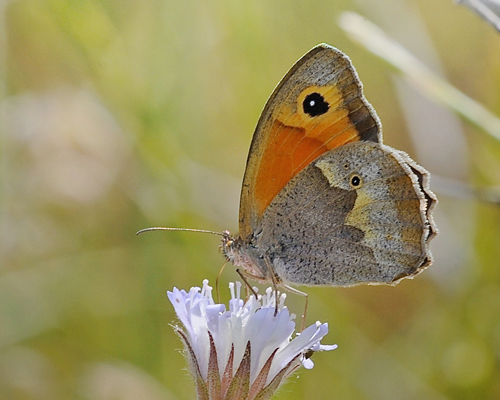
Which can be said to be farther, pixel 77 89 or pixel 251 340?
pixel 77 89

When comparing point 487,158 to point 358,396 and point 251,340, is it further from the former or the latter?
point 251,340

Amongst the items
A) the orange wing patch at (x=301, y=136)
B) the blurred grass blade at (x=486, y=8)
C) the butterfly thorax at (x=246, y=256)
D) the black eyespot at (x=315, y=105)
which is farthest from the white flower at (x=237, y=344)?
the blurred grass blade at (x=486, y=8)

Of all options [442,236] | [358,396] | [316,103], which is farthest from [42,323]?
[442,236]

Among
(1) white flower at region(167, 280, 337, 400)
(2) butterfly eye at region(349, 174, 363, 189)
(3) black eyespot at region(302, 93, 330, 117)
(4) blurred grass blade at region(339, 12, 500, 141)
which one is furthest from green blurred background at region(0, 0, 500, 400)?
(1) white flower at region(167, 280, 337, 400)

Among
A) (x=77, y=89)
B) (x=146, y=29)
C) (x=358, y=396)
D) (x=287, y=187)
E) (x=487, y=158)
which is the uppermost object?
(x=146, y=29)

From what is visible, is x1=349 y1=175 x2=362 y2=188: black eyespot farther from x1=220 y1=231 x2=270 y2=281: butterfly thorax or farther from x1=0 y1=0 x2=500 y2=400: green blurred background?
x1=0 y1=0 x2=500 y2=400: green blurred background

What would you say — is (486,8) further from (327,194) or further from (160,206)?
(160,206)

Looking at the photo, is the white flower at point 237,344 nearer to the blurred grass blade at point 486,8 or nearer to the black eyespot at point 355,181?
the black eyespot at point 355,181
